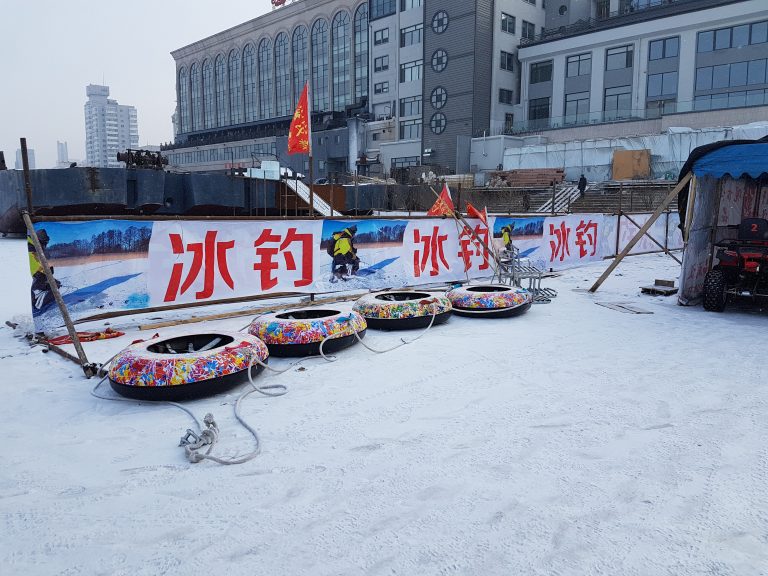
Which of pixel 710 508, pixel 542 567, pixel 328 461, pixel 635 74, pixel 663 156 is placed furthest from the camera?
pixel 635 74

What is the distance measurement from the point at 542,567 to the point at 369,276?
26.4 feet

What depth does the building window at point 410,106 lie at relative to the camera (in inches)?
2317

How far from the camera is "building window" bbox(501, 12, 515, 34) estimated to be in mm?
53513

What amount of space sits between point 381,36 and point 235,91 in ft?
123

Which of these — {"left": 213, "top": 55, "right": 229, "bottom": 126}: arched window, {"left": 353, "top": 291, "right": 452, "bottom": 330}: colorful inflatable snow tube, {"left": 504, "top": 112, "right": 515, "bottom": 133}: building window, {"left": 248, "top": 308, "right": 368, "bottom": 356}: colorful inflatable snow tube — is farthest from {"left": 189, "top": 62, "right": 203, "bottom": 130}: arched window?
{"left": 248, "top": 308, "right": 368, "bottom": 356}: colorful inflatable snow tube

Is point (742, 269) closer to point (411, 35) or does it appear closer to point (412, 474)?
point (412, 474)

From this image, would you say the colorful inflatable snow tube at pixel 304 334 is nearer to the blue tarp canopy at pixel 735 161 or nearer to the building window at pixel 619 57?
the blue tarp canopy at pixel 735 161

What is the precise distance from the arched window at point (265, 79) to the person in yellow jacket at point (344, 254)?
7920 centimetres

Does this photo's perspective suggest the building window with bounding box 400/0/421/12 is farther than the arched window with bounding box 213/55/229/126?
No

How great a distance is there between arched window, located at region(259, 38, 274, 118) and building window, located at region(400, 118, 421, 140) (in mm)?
30605

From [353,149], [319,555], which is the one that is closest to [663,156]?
[353,149]

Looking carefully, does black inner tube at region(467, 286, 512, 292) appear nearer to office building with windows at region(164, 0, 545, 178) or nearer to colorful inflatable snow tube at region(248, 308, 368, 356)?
colorful inflatable snow tube at region(248, 308, 368, 356)

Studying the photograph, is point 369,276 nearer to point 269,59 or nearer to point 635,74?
point 635,74

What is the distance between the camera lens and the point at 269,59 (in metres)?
83.1
